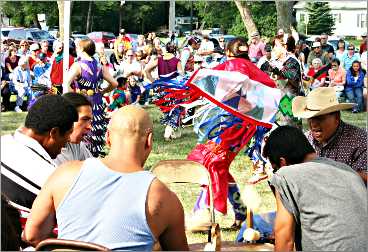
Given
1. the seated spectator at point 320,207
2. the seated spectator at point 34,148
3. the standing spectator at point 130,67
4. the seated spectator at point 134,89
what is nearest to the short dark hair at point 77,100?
the seated spectator at point 34,148

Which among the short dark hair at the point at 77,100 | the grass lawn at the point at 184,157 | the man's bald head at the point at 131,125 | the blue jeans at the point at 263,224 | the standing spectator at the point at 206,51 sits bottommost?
the grass lawn at the point at 184,157

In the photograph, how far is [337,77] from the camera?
15766 mm

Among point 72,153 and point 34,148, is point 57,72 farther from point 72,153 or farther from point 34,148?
point 34,148

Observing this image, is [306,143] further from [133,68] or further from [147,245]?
[133,68]

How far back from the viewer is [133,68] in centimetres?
1451

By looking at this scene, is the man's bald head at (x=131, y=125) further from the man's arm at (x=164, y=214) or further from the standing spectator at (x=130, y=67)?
the standing spectator at (x=130, y=67)

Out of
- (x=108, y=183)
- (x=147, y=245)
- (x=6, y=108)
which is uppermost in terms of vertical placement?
(x=108, y=183)

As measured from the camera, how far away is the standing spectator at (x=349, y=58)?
1603 centimetres

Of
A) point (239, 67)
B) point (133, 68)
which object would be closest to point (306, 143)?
point (239, 67)

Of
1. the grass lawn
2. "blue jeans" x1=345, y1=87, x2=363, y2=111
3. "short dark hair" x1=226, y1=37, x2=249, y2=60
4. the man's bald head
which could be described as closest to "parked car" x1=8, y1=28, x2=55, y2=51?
the grass lawn

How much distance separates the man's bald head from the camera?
298cm

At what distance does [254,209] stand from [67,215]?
79.5 inches

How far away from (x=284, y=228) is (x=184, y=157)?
20.8 ft

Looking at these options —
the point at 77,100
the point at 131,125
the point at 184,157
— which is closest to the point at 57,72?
the point at 184,157
